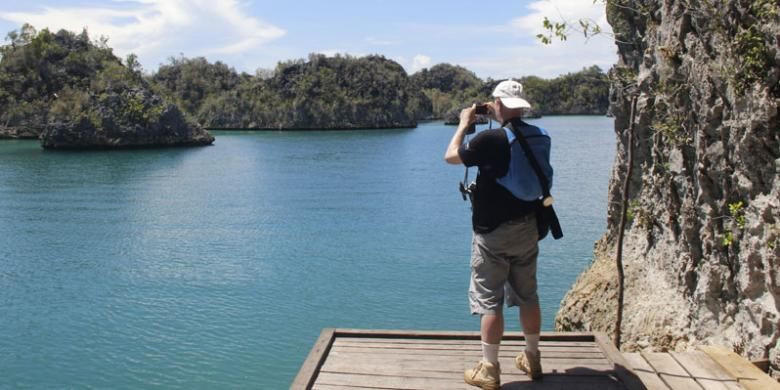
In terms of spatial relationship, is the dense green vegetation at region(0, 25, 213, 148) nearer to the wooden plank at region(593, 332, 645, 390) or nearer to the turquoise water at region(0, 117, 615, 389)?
the turquoise water at region(0, 117, 615, 389)

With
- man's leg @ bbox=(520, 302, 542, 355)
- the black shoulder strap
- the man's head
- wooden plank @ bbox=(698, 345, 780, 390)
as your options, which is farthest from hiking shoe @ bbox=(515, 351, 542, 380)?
the man's head

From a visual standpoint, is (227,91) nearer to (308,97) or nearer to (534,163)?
(308,97)

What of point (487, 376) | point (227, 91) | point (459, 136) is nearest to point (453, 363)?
point (487, 376)

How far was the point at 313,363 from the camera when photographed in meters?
5.06

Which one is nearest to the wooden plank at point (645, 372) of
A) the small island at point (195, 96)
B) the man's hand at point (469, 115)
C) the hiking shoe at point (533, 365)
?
the hiking shoe at point (533, 365)

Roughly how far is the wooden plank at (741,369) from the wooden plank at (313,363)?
299cm

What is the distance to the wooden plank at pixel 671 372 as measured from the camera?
4.84 meters

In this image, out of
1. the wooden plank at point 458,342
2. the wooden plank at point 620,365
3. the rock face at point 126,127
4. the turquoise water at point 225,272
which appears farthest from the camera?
the rock face at point 126,127

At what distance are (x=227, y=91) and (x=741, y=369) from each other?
427 ft

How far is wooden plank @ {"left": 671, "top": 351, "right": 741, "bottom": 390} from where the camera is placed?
4.85 metres

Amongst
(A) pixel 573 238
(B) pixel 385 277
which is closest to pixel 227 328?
(B) pixel 385 277

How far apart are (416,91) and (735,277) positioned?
447ft

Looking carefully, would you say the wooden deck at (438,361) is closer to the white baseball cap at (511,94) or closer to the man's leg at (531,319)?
the man's leg at (531,319)

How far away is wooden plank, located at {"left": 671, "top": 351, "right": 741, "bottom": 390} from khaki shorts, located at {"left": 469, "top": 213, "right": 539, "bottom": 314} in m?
1.39
